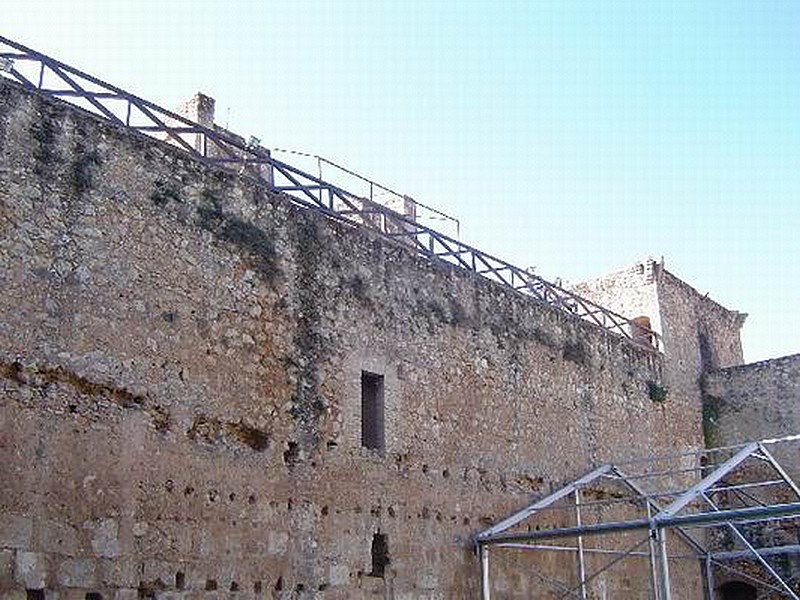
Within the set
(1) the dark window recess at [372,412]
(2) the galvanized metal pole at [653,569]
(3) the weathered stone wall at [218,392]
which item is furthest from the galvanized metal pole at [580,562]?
(1) the dark window recess at [372,412]

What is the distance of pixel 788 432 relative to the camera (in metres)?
16.5

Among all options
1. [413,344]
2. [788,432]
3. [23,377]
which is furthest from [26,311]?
[788,432]

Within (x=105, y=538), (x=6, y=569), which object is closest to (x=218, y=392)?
(x=105, y=538)

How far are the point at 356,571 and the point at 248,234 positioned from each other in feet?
11.8

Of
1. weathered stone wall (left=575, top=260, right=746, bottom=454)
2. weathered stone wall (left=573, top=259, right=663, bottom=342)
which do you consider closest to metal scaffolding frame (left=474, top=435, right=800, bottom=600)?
weathered stone wall (left=575, top=260, right=746, bottom=454)

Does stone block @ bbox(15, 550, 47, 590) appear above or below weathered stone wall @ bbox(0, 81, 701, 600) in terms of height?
below

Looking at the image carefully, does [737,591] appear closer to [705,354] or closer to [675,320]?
[705,354]

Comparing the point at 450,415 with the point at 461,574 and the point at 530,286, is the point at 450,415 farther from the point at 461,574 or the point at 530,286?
the point at 530,286

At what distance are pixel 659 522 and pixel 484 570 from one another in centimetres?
214

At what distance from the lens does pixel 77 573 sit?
24.0ft

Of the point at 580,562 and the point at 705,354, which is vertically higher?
the point at 705,354

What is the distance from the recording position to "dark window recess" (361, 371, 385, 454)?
10.4m

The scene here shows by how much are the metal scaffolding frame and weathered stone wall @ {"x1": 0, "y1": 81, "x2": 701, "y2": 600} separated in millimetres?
387

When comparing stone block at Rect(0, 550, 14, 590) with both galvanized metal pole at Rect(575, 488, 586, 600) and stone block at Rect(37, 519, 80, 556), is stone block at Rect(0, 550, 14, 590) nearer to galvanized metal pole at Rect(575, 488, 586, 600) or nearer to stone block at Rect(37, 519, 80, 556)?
stone block at Rect(37, 519, 80, 556)
